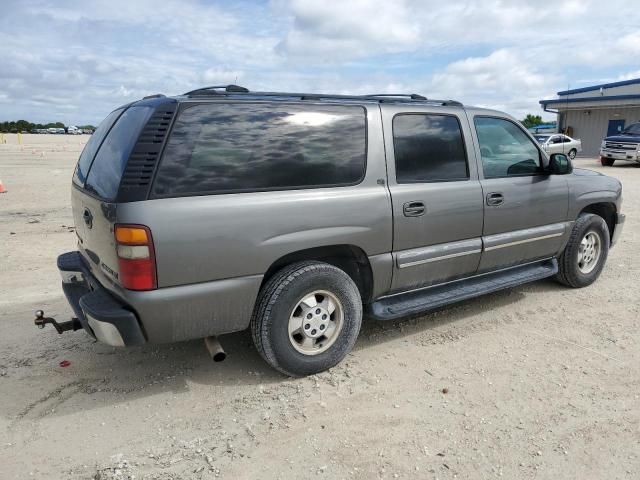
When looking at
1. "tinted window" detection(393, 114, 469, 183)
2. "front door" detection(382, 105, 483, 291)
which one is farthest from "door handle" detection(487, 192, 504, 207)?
"tinted window" detection(393, 114, 469, 183)

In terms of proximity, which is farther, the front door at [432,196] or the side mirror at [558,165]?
the side mirror at [558,165]

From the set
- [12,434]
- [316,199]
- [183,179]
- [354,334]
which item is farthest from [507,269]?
[12,434]

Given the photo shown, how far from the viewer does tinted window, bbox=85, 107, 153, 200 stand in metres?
2.96

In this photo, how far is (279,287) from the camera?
10.5 feet

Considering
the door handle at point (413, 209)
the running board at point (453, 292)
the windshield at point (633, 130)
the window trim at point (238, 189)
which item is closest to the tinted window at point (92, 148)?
the window trim at point (238, 189)

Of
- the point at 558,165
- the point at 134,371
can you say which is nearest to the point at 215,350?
the point at 134,371

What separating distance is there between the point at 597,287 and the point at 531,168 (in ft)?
5.57

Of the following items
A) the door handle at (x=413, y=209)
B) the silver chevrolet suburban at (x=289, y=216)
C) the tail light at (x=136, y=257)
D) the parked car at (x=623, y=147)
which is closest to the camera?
the tail light at (x=136, y=257)

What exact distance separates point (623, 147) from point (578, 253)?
64.1 feet

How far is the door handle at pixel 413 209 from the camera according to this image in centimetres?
368

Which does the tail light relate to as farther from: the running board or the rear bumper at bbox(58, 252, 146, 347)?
the running board

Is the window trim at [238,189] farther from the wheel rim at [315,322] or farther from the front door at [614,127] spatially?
the front door at [614,127]

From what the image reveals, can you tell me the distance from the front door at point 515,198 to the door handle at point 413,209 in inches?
28.2

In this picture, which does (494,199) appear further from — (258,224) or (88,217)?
(88,217)
